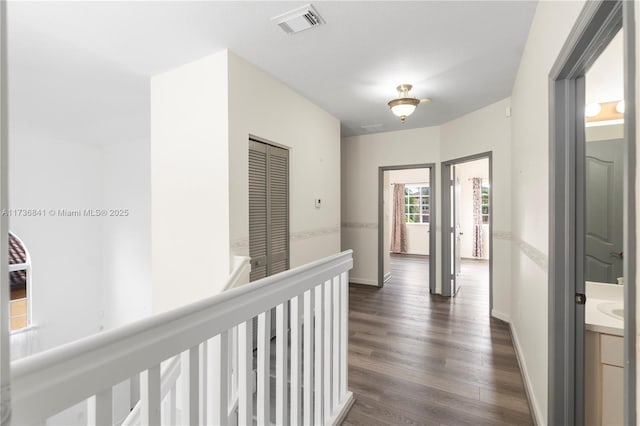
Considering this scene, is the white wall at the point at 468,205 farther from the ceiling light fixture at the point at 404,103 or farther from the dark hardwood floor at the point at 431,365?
the ceiling light fixture at the point at 404,103

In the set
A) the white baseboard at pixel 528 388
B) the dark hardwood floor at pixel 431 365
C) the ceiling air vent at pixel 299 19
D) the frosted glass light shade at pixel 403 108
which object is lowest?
the dark hardwood floor at pixel 431 365

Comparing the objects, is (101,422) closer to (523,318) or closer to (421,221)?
(523,318)

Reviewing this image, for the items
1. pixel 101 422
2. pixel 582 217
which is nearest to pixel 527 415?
pixel 582 217

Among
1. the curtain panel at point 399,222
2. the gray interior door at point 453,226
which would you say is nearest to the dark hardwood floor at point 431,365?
the gray interior door at point 453,226

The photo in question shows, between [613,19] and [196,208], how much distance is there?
2.68 m

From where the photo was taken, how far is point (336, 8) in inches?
76.4

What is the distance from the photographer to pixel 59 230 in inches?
196

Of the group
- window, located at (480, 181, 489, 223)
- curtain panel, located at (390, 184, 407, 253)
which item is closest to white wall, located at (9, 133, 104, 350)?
curtain panel, located at (390, 184, 407, 253)

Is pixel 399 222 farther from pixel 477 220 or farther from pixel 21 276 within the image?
pixel 21 276

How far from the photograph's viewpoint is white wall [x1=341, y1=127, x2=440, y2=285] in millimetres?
4873

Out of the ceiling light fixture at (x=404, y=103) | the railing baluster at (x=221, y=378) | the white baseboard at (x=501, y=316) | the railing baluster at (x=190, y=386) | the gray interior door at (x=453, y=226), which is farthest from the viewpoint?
the gray interior door at (x=453, y=226)

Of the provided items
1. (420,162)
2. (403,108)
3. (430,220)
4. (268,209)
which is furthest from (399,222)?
(268,209)

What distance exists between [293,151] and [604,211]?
265 centimetres

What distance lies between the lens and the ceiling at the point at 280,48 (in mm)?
1948
